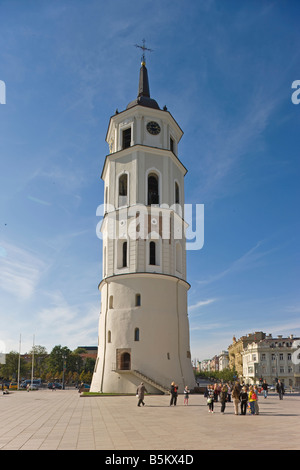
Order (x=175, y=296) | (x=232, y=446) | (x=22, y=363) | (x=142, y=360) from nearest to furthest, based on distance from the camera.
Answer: (x=232, y=446) < (x=142, y=360) < (x=175, y=296) < (x=22, y=363)

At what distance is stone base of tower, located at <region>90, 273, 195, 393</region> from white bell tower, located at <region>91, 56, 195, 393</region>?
0.28 ft

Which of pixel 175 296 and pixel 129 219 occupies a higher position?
pixel 129 219

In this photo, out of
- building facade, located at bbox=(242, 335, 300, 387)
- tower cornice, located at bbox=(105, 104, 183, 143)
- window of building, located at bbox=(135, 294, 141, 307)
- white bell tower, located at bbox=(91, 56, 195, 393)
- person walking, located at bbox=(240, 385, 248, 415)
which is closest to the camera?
person walking, located at bbox=(240, 385, 248, 415)

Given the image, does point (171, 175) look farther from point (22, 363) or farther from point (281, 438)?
point (22, 363)

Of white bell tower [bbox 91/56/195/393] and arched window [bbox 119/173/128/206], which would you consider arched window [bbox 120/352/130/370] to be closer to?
white bell tower [bbox 91/56/195/393]

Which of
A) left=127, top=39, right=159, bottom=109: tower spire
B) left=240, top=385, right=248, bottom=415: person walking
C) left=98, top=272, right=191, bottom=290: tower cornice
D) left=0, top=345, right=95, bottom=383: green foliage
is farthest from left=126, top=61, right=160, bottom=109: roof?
left=0, top=345, right=95, bottom=383: green foliage

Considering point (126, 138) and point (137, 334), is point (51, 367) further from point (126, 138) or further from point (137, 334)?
point (126, 138)

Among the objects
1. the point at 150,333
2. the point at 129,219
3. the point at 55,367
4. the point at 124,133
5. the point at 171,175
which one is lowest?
the point at 55,367

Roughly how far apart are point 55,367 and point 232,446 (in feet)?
312

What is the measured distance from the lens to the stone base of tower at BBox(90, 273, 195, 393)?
38.5m

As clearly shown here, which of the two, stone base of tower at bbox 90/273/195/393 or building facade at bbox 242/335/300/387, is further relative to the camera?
building facade at bbox 242/335/300/387

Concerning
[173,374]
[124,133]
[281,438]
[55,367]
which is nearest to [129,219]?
[124,133]

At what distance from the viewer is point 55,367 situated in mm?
100250

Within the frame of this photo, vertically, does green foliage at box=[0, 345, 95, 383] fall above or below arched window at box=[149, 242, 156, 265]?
below
